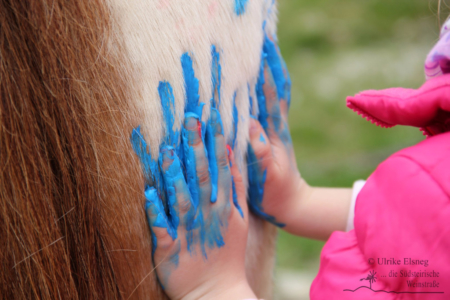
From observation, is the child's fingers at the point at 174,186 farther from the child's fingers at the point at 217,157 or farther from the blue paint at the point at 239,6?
the blue paint at the point at 239,6

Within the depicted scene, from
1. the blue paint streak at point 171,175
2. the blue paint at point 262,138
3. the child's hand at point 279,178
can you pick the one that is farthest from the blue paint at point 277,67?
the blue paint streak at point 171,175

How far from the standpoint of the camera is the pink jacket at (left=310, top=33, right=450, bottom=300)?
0.57 metres

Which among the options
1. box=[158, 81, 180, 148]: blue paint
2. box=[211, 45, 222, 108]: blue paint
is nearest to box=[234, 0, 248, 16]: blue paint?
box=[211, 45, 222, 108]: blue paint

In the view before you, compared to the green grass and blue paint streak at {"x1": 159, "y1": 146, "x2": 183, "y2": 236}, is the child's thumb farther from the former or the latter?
the green grass

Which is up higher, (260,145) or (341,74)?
(260,145)

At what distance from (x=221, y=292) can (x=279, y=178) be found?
1.02ft

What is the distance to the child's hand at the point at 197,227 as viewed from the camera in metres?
0.62

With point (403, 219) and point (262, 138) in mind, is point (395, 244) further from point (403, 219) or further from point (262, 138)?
point (262, 138)

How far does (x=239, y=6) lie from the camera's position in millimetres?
689

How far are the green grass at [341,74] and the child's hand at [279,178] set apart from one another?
126cm

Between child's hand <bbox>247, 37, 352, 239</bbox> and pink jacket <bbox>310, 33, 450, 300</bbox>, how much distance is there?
190mm

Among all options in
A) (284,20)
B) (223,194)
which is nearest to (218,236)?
(223,194)

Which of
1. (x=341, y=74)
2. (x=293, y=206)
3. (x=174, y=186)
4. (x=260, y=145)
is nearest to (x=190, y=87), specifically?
(x=174, y=186)

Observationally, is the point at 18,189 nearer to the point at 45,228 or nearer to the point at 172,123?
the point at 45,228
